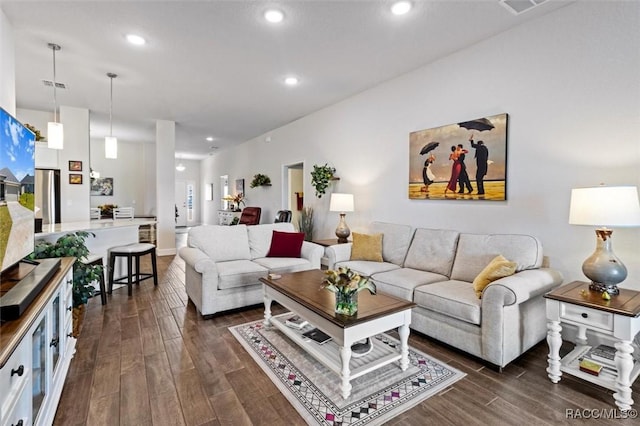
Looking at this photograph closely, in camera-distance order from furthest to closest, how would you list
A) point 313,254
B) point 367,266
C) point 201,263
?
point 313,254 → point 367,266 → point 201,263

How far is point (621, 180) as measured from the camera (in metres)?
2.51

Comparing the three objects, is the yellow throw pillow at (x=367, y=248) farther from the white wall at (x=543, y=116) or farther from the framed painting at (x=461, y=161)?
the framed painting at (x=461, y=161)

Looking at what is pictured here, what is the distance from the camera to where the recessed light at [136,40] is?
10.6ft

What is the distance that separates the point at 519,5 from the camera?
107 inches

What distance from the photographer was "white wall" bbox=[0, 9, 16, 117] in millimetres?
2850

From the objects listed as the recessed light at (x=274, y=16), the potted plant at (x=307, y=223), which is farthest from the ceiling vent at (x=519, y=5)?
the potted plant at (x=307, y=223)

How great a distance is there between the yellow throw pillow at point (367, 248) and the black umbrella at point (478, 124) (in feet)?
5.20

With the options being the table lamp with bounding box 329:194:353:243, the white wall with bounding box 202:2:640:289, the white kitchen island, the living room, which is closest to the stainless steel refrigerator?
the white kitchen island

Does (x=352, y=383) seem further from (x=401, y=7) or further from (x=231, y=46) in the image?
(x=231, y=46)

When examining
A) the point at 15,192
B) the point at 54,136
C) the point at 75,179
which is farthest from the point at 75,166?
the point at 15,192

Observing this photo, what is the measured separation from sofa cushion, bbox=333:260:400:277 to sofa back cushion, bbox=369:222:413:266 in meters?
0.11

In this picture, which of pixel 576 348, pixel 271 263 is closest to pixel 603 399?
pixel 576 348

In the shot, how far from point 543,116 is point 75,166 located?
24.1ft

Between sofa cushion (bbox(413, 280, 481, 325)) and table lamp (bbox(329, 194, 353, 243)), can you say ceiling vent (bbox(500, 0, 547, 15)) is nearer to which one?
sofa cushion (bbox(413, 280, 481, 325))
